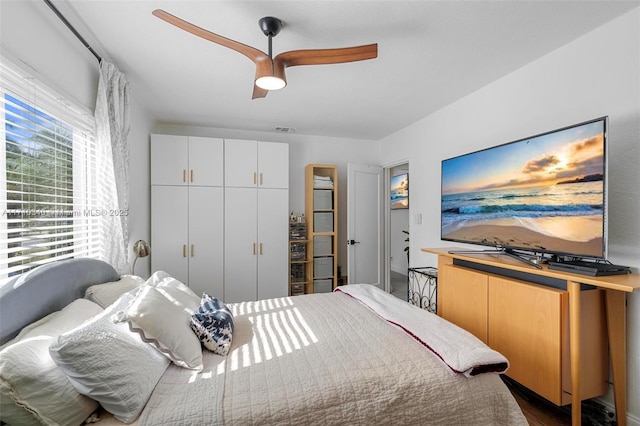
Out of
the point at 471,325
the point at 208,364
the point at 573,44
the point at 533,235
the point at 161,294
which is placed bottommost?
the point at 471,325

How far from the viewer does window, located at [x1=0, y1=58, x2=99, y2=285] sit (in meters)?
1.37

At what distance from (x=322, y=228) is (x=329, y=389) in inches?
124

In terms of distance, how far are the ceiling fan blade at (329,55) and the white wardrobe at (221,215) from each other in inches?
85.6

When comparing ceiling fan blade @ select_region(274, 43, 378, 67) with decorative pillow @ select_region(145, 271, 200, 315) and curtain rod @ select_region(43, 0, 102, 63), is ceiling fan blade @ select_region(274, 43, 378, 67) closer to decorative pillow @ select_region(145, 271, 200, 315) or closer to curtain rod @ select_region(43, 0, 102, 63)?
curtain rod @ select_region(43, 0, 102, 63)

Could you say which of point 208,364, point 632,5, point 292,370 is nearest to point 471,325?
point 292,370

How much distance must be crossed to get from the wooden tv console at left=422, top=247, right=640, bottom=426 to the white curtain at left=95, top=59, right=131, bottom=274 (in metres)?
2.86

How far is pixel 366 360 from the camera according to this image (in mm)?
1336

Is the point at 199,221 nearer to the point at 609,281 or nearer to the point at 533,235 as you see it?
the point at 533,235

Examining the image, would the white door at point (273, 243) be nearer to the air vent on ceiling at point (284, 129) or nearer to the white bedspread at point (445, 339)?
the air vent on ceiling at point (284, 129)

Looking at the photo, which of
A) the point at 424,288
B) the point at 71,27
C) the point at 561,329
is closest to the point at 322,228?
the point at 424,288

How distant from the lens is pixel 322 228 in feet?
14.0

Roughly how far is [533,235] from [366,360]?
1.45 m

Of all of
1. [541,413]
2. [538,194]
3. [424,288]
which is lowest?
[541,413]

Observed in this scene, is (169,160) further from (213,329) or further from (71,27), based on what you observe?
(213,329)
